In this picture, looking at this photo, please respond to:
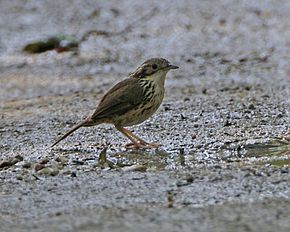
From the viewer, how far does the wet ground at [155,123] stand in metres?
6.14

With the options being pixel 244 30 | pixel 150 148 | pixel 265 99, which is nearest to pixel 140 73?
pixel 150 148

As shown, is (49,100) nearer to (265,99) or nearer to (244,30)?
(265,99)

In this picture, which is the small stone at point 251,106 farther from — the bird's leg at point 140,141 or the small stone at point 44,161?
the small stone at point 44,161

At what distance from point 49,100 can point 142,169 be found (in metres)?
4.47

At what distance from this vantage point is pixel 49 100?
11.6 m

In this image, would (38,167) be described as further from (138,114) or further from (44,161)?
(138,114)

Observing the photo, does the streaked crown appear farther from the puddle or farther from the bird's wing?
the puddle

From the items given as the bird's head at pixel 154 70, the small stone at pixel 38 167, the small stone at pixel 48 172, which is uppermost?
the bird's head at pixel 154 70

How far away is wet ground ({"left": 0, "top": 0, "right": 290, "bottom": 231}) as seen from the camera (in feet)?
20.1

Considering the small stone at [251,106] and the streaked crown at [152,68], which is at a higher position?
the streaked crown at [152,68]

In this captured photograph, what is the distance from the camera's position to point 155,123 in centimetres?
961

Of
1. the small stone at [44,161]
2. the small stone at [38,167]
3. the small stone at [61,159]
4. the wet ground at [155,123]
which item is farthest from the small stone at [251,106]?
the small stone at [38,167]

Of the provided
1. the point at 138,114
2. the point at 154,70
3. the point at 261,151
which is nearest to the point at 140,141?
the point at 138,114

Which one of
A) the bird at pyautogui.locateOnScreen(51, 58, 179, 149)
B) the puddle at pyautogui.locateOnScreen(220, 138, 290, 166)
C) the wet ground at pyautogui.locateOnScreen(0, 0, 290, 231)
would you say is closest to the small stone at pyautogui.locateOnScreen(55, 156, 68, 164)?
the wet ground at pyautogui.locateOnScreen(0, 0, 290, 231)
